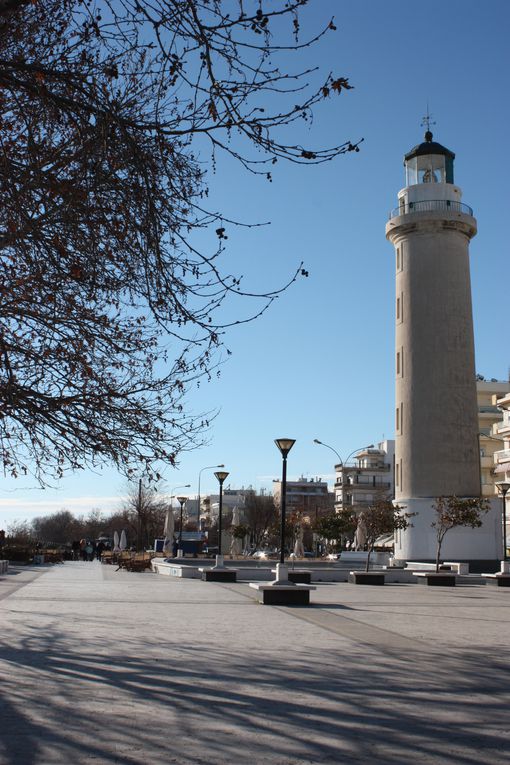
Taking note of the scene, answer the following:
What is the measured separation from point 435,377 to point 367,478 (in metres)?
77.5

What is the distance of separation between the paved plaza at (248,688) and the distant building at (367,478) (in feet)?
311

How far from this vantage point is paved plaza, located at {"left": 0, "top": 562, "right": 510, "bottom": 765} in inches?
240

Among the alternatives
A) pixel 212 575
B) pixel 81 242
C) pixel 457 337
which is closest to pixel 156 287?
pixel 81 242

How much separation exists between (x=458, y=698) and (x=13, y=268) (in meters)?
6.72

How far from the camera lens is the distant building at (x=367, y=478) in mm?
114000

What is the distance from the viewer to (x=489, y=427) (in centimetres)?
8706

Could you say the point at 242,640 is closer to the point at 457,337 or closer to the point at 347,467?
the point at 457,337

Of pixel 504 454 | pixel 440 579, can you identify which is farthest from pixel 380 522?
pixel 504 454

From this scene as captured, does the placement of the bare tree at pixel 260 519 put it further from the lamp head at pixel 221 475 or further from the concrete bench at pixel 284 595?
the concrete bench at pixel 284 595

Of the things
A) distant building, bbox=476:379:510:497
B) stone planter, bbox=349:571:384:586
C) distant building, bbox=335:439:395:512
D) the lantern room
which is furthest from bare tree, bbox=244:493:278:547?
stone planter, bbox=349:571:384:586

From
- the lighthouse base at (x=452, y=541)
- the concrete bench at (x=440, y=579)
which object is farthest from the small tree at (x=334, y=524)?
the concrete bench at (x=440, y=579)

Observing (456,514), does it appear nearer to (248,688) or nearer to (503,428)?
(248,688)

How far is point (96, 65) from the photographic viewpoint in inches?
347

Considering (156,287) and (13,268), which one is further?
(13,268)
